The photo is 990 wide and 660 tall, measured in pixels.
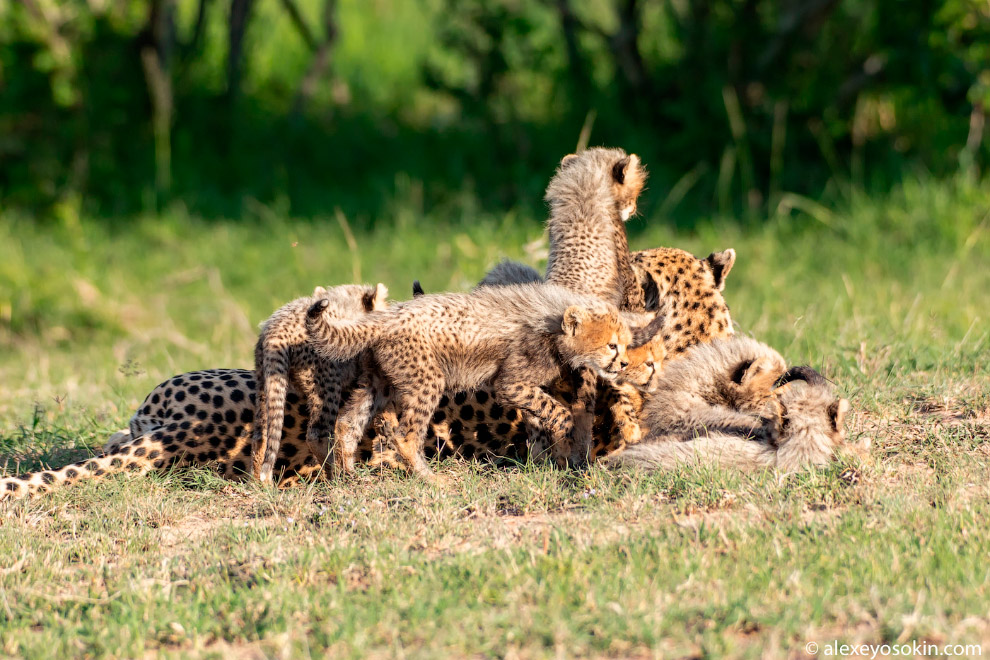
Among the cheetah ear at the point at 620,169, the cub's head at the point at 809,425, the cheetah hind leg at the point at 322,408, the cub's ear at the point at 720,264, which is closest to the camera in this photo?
the cub's head at the point at 809,425

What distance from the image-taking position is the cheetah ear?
446 centimetres

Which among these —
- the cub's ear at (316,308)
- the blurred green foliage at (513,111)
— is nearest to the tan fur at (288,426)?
the cub's ear at (316,308)

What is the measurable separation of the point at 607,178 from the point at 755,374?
3.43ft

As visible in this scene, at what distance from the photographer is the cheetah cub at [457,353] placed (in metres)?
3.79

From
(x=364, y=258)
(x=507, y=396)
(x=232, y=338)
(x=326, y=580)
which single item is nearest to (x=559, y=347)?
(x=507, y=396)

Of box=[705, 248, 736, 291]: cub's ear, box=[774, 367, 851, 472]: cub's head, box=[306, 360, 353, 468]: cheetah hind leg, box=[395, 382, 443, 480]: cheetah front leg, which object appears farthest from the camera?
box=[705, 248, 736, 291]: cub's ear

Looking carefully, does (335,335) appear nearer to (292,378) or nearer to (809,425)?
(292,378)

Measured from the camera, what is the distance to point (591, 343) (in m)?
3.84

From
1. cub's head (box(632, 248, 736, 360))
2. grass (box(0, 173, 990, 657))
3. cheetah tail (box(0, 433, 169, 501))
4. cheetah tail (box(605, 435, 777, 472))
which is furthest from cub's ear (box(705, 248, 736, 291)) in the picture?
cheetah tail (box(0, 433, 169, 501))

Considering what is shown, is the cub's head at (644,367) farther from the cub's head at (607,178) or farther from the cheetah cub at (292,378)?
the cheetah cub at (292,378)

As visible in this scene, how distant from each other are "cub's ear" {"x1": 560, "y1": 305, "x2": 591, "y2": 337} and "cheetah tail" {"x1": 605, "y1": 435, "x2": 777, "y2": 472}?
427 millimetres

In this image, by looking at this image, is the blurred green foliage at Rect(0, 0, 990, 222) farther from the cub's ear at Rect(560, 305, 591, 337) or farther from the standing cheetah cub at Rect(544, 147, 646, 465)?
the cub's ear at Rect(560, 305, 591, 337)

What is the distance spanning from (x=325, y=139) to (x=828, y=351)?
6.62 metres

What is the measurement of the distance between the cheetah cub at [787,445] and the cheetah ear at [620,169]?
1157mm
